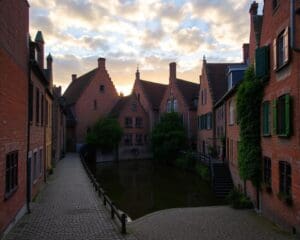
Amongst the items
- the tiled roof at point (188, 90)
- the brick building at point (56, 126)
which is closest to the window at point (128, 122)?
the tiled roof at point (188, 90)

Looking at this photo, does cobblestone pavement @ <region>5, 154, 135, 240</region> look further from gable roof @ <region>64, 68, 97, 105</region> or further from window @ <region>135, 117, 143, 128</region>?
gable roof @ <region>64, 68, 97, 105</region>

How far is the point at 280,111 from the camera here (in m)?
12.4

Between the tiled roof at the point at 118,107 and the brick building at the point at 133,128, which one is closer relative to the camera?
the brick building at the point at 133,128

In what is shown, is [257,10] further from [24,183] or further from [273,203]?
[24,183]

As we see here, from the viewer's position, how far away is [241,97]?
626 inches

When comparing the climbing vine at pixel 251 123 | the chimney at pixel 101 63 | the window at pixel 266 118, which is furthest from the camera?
the chimney at pixel 101 63

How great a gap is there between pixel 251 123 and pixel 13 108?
1044cm

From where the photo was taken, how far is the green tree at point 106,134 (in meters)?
41.4

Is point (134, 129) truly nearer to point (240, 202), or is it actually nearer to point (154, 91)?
point (154, 91)

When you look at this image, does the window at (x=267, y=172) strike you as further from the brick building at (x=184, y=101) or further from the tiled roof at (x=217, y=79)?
the brick building at (x=184, y=101)

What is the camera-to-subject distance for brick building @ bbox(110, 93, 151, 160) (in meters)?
45.4

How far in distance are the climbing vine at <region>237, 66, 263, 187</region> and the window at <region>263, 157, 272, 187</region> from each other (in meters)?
0.55

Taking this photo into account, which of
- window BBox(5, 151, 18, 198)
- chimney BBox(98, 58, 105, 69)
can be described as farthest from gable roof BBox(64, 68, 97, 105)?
window BBox(5, 151, 18, 198)

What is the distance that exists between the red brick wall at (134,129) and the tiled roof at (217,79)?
14598 millimetres
